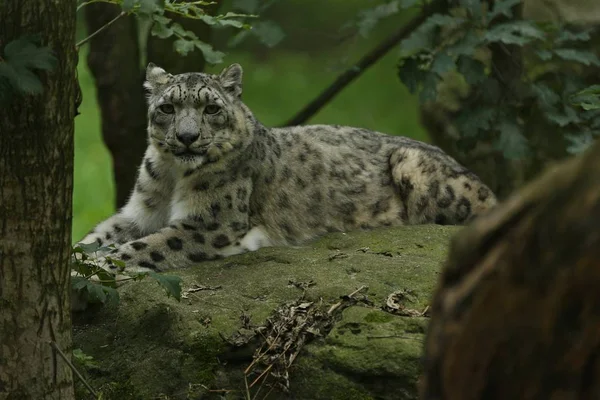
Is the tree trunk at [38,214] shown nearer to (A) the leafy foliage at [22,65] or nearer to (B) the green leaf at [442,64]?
(A) the leafy foliage at [22,65]

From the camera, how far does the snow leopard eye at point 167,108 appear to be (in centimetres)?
661

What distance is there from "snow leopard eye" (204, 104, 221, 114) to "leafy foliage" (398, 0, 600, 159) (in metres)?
1.69

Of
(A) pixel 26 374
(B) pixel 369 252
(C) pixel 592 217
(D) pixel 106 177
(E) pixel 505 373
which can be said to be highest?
(C) pixel 592 217

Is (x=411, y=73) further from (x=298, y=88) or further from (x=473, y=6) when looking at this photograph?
(x=298, y=88)

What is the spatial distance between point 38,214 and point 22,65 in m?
0.66

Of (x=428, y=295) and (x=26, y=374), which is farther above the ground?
(x=26, y=374)

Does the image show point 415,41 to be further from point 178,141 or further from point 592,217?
point 592,217

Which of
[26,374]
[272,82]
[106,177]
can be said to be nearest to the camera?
[26,374]

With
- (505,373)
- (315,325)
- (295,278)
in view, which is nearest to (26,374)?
(315,325)

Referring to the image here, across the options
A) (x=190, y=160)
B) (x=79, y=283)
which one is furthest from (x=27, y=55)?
(x=190, y=160)

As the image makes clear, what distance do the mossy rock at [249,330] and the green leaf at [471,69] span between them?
225 cm

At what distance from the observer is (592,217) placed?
2.20 metres

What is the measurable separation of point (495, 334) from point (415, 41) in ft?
17.9

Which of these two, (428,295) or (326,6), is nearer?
(428,295)
